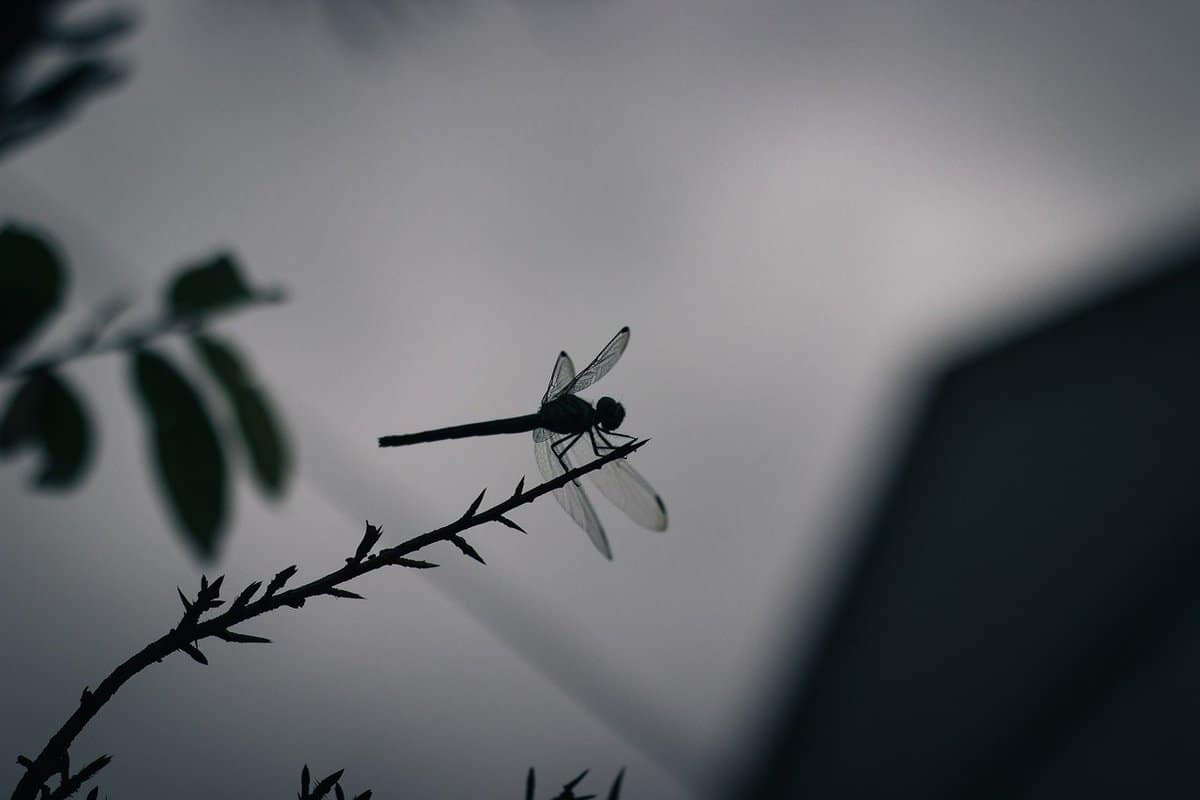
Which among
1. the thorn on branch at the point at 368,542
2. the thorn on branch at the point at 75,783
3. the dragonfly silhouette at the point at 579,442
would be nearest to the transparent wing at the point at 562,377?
the dragonfly silhouette at the point at 579,442

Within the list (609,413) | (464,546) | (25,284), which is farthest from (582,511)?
(25,284)

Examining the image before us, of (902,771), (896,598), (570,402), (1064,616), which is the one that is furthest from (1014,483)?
(570,402)

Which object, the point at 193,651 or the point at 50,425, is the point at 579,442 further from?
the point at 50,425

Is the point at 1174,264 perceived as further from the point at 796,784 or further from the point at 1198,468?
the point at 796,784

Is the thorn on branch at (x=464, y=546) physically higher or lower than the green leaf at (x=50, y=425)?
lower

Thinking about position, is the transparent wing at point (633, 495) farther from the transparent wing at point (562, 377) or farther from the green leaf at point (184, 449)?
the green leaf at point (184, 449)

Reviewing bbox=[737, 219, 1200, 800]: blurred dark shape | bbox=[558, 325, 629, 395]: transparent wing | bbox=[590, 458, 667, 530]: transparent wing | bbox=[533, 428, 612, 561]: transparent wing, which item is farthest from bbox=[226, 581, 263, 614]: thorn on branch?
bbox=[737, 219, 1200, 800]: blurred dark shape

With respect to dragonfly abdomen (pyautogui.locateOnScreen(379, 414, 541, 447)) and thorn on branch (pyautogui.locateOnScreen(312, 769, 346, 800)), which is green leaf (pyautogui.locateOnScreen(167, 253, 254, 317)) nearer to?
thorn on branch (pyautogui.locateOnScreen(312, 769, 346, 800))
